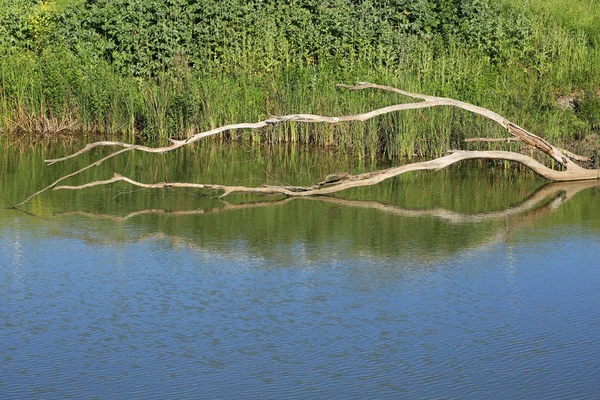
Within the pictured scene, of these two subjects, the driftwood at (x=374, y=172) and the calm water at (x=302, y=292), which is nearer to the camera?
the calm water at (x=302, y=292)

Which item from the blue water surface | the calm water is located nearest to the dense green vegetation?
the calm water

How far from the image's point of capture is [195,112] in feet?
54.0

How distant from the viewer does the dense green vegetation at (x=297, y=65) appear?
15.5 m

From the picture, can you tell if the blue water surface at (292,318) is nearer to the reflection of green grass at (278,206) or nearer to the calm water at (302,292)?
the calm water at (302,292)

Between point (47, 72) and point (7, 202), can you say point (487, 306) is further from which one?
point (47, 72)

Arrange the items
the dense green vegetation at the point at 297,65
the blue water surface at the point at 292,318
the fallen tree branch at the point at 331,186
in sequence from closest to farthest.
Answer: the blue water surface at the point at 292,318
the fallen tree branch at the point at 331,186
the dense green vegetation at the point at 297,65

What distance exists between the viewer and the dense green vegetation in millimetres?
15516

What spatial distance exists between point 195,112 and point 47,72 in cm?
262

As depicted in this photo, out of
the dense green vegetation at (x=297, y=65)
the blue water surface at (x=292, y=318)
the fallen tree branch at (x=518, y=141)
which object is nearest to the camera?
the blue water surface at (x=292, y=318)

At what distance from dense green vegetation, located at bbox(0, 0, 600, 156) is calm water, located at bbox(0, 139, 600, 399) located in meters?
2.78

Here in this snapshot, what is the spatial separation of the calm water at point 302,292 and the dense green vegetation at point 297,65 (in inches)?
109

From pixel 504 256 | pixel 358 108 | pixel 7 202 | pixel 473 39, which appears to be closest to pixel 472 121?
pixel 358 108

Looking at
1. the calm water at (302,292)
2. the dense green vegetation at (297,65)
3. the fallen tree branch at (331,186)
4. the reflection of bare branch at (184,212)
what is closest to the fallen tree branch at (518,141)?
the fallen tree branch at (331,186)

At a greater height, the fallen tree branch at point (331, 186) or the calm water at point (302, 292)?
the fallen tree branch at point (331, 186)
